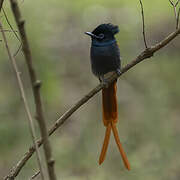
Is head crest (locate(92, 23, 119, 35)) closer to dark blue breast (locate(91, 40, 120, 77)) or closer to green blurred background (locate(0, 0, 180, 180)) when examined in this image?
dark blue breast (locate(91, 40, 120, 77))

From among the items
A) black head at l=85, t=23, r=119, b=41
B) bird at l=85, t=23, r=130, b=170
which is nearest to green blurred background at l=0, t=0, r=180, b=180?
bird at l=85, t=23, r=130, b=170

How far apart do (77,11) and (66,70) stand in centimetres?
168

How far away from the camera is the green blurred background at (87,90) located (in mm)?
4867

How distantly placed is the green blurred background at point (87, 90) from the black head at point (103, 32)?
197 centimetres

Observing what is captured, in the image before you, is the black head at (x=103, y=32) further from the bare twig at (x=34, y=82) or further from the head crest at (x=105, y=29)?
the bare twig at (x=34, y=82)

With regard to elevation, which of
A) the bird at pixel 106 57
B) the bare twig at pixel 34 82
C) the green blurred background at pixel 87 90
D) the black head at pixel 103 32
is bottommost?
the green blurred background at pixel 87 90

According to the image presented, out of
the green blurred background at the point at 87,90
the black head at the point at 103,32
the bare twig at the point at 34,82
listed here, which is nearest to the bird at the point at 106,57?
the black head at the point at 103,32

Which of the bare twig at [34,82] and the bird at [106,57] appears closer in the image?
the bare twig at [34,82]

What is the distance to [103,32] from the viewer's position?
3.14 meters

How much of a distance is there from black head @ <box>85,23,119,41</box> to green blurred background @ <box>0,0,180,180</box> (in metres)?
1.97

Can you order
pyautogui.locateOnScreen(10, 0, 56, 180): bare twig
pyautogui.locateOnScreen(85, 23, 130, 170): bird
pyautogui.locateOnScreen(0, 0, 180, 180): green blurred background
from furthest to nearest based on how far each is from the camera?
1. pyautogui.locateOnScreen(0, 0, 180, 180): green blurred background
2. pyautogui.locateOnScreen(85, 23, 130, 170): bird
3. pyautogui.locateOnScreen(10, 0, 56, 180): bare twig

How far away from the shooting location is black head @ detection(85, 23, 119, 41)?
10.2ft

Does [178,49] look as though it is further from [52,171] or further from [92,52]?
[52,171]

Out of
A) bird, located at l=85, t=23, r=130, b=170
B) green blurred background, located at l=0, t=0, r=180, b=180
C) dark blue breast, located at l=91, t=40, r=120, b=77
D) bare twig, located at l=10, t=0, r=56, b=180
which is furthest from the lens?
green blurred background, located at l=0, t=0, r=180, b=180
